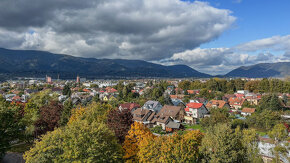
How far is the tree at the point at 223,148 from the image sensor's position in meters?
15.1

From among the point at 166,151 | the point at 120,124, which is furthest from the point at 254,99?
the point at 166,151

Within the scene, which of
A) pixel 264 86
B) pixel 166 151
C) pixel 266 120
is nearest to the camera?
pixel 166 151

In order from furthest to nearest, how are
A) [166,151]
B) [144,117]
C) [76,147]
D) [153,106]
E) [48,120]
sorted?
[153,106] < [144,117] < [48,120] < [166,151] < [76,147]

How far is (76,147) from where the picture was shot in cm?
1347

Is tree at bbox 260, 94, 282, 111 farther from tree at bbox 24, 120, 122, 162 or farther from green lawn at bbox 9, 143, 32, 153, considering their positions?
green lawn at bbox 9, 143, 32, 153

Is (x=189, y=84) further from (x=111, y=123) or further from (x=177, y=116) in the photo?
(x=111, y=123)

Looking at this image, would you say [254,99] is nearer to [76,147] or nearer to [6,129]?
[76,147]

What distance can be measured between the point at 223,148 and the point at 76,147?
12.5 meters

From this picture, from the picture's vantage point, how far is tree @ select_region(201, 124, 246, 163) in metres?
15.1

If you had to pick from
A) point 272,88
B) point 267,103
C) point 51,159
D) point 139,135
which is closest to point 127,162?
point 139,135

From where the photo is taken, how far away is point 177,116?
168 feet

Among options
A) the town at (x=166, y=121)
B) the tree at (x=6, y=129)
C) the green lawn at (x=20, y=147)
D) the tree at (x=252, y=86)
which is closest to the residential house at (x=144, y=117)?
the town at (x=166, y=121)

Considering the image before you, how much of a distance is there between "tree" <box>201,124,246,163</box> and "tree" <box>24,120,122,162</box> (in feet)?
26.7

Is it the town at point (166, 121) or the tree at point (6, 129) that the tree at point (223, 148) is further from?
the tree at point (6, 129)
